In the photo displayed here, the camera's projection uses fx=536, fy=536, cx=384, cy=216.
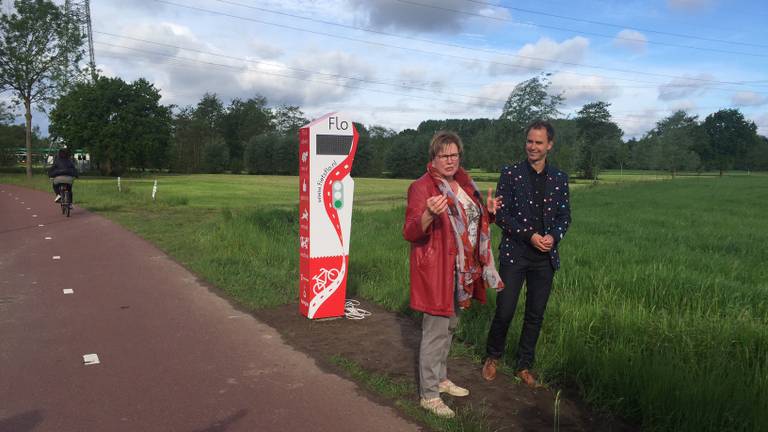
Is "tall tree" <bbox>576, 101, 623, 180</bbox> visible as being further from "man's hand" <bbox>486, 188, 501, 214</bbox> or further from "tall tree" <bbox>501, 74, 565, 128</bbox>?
"man's hand" <bbox>486, 188, 501, 214</bbox>

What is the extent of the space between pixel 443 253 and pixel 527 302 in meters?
1.03

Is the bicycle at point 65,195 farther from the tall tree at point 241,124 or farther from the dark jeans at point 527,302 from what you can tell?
the tall tree at point 241,124

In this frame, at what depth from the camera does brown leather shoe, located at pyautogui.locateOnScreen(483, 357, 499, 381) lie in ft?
13.9

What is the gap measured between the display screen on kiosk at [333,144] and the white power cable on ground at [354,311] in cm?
183

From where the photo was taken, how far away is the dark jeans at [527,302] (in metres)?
4.04

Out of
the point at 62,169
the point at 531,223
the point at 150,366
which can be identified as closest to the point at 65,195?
the point at 62,169

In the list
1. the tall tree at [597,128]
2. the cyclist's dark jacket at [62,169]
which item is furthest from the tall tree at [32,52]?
the tall tree at [597,128]

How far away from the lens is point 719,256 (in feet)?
30.7

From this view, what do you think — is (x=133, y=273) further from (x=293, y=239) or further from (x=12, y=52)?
(x=12, y=52)

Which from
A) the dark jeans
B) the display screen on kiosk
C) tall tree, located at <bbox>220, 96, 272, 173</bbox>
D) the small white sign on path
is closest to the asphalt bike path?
the small white sign on path

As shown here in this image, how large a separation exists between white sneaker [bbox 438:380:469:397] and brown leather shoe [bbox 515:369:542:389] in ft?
1.69

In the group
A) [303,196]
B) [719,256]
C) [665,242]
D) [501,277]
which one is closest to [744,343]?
[501,277]

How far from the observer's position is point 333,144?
5719 millimetres

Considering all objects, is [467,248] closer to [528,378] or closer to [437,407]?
[437,407]
